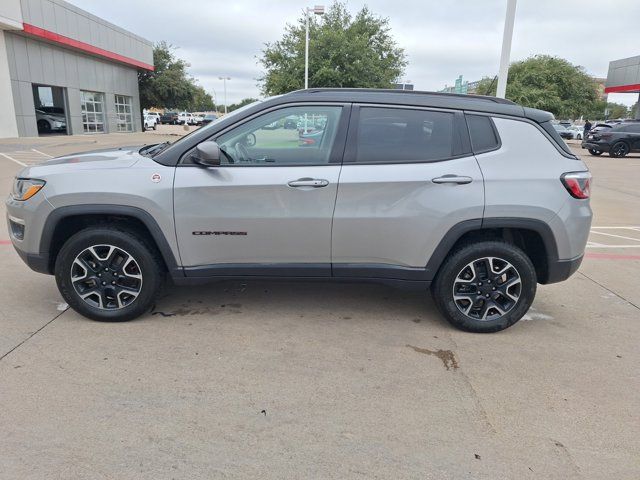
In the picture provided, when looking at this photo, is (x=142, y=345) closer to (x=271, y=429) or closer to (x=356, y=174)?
(x=271, y=429)

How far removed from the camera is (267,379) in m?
3.20

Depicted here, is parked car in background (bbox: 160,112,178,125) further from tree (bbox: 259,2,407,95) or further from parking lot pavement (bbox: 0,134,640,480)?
parking lot pavement (bbox: 0,134,640,480)

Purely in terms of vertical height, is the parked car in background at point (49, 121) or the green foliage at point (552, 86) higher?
the green foliage at point (552, 86)

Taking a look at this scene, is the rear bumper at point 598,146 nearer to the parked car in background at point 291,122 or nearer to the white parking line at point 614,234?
the white parking line at point 614,234

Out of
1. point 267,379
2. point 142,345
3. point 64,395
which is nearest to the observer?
point 64,395

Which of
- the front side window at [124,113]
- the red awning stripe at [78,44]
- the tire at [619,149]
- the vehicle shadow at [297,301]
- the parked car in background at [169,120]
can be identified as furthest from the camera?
the parked car in background at [169,120]

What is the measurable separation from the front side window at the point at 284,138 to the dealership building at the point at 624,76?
42.3 metres

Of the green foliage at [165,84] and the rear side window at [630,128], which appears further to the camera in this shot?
the green foliage at [165,84]

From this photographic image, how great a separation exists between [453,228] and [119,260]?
2594 millimetres

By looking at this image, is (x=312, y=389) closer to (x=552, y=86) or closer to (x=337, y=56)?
(x=337, y=56)

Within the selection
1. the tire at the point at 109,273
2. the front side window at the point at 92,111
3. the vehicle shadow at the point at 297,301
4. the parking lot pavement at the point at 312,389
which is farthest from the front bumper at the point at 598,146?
the front side window at the point at 92,111

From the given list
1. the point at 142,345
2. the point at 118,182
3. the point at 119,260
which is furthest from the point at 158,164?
the point at 142,345

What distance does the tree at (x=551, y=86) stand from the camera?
128 ft

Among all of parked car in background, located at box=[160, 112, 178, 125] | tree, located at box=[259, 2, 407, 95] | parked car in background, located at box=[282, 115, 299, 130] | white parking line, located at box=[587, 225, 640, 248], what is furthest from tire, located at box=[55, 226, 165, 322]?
parked car in background, located at box=[160, 112, 178, 125]
